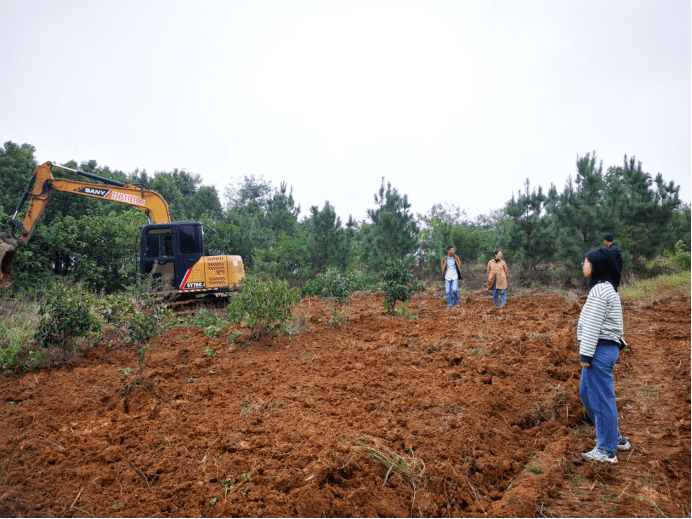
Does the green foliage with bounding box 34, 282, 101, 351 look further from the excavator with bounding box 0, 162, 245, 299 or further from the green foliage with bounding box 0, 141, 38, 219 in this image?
the green foliage with bounding box 0, 141, 38, 219

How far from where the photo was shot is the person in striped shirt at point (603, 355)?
3.26 m

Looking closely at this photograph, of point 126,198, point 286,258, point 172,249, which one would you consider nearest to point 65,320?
point 172,249

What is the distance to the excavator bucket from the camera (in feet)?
31.4

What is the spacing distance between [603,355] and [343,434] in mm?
2119

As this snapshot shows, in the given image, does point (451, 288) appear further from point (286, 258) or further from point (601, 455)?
point (286, 258)

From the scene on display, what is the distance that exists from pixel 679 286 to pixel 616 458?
1124cm

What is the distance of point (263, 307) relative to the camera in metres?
6.51

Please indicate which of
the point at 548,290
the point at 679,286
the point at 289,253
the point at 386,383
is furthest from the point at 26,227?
the point at 679,286

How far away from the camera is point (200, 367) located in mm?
5465

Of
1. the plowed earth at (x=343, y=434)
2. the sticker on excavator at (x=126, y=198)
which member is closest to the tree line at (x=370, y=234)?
the sticker on excavator at (x=126, y=198)

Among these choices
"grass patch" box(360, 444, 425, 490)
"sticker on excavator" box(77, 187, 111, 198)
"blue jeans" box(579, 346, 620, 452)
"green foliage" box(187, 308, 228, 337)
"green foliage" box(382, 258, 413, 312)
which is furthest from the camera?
"sticker on excavator" box(77, 187, 111, 198)

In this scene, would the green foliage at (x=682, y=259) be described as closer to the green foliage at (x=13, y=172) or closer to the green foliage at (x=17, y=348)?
the green foliage at (x=17, y=348)

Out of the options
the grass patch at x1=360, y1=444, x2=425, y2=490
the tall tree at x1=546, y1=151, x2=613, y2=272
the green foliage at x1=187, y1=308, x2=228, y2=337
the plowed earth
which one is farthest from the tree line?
the grass patch at x1=360, y1=444, x2=425, y2=490

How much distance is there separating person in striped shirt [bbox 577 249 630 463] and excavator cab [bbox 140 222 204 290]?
897 centimetres
